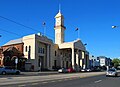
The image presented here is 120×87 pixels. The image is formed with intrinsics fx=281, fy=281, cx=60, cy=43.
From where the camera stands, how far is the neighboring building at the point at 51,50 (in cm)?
8562

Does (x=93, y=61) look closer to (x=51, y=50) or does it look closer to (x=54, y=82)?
(x=51, y=50)

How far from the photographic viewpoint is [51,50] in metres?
95.8

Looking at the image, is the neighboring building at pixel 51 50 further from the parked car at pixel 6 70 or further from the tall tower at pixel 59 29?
the parked car at pixel 6 70

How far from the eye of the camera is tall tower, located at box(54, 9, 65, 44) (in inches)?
4319

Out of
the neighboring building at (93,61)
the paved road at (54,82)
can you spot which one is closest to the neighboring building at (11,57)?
the paved road at (54,82)

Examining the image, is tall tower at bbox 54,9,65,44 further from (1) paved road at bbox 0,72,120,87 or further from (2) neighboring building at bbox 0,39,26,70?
(1) paved road at bbox 0,72,120,87

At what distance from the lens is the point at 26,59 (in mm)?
84875

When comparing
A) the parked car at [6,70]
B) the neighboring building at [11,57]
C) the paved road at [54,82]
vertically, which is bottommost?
the paved road at [54,82]

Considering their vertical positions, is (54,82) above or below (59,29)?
below

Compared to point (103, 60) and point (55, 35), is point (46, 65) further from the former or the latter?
point (103, 60)

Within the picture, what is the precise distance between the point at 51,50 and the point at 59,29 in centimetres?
1678

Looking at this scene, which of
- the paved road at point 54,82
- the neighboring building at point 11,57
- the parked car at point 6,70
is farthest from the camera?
the neighboring building at point 11,57

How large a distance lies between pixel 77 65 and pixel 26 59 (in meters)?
32.5

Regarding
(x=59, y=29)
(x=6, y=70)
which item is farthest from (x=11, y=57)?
(x=59, y=29)
